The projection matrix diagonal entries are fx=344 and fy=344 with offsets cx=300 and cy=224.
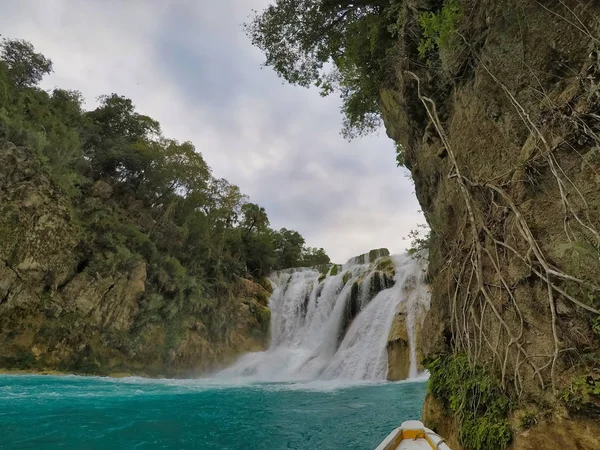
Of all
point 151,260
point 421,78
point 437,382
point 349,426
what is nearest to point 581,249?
point 437,382

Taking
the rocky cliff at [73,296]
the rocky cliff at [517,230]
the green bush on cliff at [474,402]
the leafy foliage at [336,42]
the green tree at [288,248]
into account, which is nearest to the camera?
the rocky cliff at [517,230]

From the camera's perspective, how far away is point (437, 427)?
4039mm

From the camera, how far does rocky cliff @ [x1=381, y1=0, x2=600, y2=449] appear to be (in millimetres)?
2689

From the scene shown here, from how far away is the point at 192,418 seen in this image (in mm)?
6008

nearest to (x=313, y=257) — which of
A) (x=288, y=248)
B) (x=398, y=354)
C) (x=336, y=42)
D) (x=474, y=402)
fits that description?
(x=288, y=248)

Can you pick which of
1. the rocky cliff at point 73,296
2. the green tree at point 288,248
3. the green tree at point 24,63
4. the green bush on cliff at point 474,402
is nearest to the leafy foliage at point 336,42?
the green bush on cliff at point 474,402

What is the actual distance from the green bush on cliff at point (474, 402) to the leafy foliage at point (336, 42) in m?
5.77

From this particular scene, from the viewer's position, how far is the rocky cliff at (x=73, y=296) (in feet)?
38.9

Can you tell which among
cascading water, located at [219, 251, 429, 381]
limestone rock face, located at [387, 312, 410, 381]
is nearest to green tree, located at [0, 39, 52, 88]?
cascading water, located at [219, 251, 429, 381]

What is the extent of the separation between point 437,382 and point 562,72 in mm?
3656

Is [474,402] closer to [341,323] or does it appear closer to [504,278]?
[504,278]

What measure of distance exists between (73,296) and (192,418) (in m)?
10.0

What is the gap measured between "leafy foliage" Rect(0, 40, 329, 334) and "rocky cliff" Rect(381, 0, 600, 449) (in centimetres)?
1387

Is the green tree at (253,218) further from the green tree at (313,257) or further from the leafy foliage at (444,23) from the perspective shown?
the leafy foliage at (444,23)
